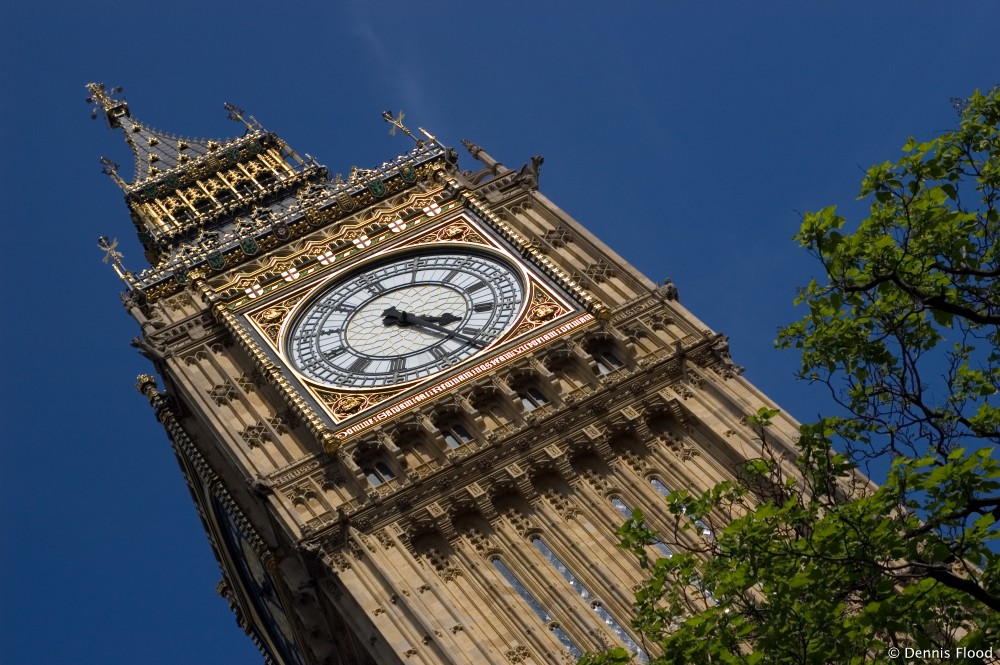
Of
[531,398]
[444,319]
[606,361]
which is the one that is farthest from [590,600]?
[444,319]

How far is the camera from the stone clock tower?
151 ft

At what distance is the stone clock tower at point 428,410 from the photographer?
45.9 meters

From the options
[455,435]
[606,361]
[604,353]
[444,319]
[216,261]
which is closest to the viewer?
[455,435]

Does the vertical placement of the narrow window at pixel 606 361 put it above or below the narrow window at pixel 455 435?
below

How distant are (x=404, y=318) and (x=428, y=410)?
4522mm

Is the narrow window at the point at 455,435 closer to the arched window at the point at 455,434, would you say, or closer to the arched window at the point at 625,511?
the arched window at the point at 455,434

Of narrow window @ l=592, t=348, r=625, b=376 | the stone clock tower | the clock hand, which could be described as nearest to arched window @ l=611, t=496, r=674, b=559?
the stone clock tower

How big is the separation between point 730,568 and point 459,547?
55.6 ft

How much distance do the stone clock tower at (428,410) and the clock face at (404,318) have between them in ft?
0.25

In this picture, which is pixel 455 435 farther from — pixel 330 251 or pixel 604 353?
pixel 330 251

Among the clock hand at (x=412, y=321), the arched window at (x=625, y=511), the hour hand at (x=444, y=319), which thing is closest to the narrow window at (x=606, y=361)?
the clock hand at (x=412, y=321)

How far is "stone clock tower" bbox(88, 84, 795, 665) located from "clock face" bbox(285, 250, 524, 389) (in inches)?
3.0

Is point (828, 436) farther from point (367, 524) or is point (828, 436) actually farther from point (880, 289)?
point (367, 524)

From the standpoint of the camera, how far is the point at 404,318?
175 ft
